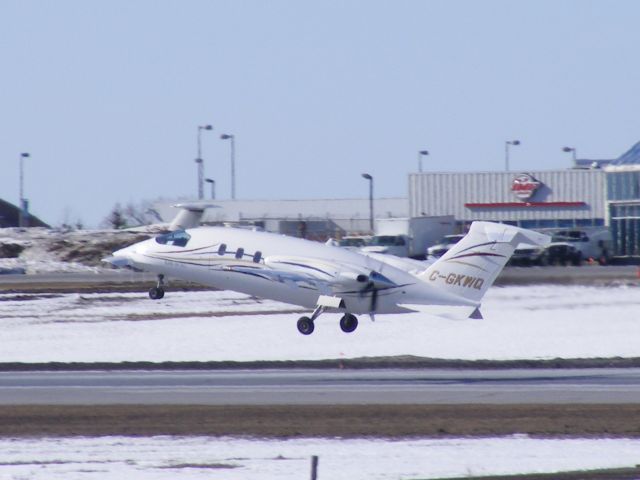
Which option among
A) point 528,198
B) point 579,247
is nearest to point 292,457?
point 579,247

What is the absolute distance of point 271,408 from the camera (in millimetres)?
25719

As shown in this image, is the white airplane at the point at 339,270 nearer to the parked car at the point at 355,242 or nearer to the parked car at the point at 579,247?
the parked car at the point at 355,242

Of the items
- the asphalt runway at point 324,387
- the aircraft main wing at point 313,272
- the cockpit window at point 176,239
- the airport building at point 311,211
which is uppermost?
the airport building at point 311,211

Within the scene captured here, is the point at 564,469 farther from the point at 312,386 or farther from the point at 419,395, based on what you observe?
the point at 312,386

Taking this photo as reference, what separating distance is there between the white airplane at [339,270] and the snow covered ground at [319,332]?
11.7ft

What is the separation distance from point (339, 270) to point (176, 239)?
193 inches

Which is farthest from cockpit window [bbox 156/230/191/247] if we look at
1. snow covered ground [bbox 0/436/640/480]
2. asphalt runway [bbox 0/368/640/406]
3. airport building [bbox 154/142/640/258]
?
airport building [bbox 154/142/640/258]

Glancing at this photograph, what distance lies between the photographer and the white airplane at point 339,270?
104 feet

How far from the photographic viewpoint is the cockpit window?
3447cm

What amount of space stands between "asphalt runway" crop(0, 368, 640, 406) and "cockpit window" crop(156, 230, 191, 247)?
3.55 metres

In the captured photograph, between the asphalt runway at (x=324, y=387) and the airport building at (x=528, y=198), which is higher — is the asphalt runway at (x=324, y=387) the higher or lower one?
the lower one

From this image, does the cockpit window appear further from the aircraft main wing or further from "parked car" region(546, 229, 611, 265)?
"parked car" region(546, 229, 611, 265)

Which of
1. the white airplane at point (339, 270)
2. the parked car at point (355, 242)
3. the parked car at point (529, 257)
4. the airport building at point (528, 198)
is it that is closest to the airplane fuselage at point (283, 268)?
the white airplane at point (339, 270)

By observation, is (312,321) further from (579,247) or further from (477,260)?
(579,247)
